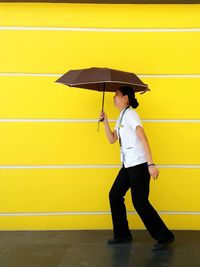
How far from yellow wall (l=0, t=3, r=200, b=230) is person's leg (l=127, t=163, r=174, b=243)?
29.2 inches

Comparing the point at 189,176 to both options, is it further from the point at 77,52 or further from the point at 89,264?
the point at 77,52

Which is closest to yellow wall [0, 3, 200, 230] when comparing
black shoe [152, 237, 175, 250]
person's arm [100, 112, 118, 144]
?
person's arm [100, 112, 118, 144]

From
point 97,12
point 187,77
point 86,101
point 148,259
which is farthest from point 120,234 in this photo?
point 97,12

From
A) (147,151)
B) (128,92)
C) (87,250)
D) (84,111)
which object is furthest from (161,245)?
(84,111)

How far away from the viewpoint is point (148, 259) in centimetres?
396

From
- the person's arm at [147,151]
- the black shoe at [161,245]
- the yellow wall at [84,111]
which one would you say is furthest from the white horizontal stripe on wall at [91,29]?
the black shoe at [161,245]

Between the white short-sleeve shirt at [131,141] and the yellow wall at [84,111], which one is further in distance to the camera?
the yellow wall at [84,111]

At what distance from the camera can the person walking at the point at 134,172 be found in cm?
416

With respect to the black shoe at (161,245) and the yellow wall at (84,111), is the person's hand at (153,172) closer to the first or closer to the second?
the black shoe at (161,245)

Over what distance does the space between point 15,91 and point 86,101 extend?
0.92 m

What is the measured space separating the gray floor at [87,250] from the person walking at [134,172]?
23 cm

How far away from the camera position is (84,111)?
4.92m

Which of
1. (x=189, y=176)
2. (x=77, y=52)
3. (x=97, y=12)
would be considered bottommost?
(x=189, y=176)

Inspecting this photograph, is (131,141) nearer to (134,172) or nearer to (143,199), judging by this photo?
(134,172)
